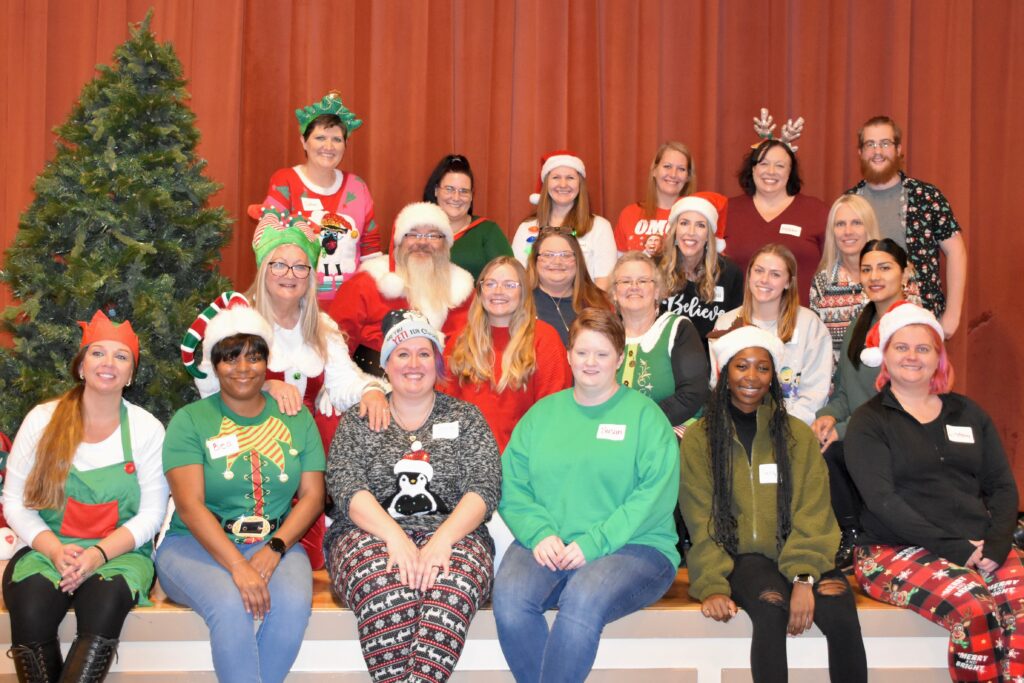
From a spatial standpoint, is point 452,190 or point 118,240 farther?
point 452,190

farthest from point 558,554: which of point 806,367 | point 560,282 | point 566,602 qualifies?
point 806,367

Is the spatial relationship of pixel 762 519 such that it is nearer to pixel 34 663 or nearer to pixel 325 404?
pixel 325 404

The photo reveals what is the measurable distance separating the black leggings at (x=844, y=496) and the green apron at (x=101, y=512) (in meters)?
2.55

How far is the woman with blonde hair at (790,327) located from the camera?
4.34m

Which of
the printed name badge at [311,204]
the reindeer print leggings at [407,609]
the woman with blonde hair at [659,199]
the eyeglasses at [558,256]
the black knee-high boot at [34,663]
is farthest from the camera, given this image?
the woman with blonde hair at [659,199]

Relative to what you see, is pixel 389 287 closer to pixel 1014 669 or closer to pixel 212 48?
pixel 212 48

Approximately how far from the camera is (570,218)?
5203 millimetres

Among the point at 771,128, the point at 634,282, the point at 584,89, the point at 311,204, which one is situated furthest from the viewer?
the point at 584,89

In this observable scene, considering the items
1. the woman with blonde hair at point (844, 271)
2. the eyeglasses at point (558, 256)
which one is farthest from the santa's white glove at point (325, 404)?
the woman with blonde hair at point (844, 271)

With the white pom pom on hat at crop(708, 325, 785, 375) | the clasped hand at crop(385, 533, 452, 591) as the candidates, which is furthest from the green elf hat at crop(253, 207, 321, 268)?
the white pom pom on hat at crop(708, 325, 785, 375)

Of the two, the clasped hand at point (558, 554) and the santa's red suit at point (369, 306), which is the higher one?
the santa's red suit at point (369, 306)

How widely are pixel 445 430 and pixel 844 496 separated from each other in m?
1.61

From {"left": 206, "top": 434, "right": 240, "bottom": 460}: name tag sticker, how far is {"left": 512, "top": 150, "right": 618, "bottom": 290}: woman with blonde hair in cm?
207

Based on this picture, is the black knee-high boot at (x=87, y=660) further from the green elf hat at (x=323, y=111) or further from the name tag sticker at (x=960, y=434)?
the name tag sticker at (x=960, y=434)
